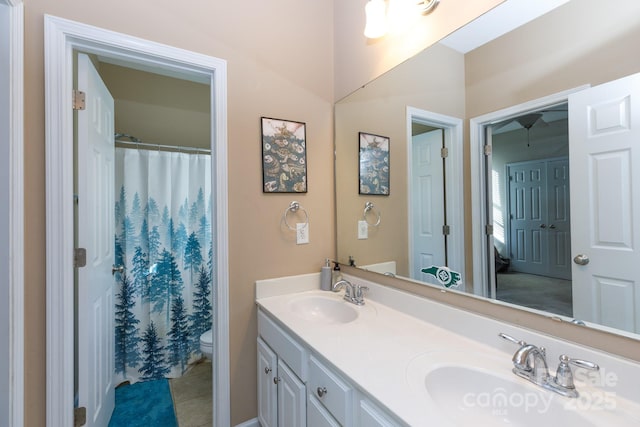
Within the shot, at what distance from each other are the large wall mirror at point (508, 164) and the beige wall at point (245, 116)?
0.41m

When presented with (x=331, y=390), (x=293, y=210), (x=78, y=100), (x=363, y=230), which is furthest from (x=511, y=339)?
(x=78, y=100)

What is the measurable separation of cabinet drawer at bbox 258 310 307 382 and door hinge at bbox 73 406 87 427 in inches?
32.3

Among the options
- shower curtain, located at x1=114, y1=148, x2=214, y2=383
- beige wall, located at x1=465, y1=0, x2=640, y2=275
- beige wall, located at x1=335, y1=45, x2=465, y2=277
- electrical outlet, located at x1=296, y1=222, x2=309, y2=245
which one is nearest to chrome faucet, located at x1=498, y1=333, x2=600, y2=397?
beige wall, located at x1=465, y1=0, x2=640, y2=275

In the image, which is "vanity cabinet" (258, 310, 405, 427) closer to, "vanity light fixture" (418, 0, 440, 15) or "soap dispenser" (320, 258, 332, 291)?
"soap dispenser" (320, 258, 332, 291)

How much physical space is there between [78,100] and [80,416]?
1421 mm

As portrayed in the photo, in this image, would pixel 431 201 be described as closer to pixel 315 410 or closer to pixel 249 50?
pixel 315 410

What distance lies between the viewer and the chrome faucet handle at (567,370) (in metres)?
0.73

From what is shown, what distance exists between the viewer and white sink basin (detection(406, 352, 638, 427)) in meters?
0.68

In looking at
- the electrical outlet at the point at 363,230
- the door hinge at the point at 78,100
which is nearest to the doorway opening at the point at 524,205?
the electrical outlet at the point at 363,230

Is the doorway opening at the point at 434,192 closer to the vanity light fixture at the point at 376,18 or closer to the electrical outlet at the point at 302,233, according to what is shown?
the vanity light fixture at the point at 376,18

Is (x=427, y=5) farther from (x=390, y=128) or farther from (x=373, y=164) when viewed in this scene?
(x=373, y=164)

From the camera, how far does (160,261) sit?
2215mm

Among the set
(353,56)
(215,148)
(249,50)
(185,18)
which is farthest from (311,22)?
(215,148)

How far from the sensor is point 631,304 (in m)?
0.74
